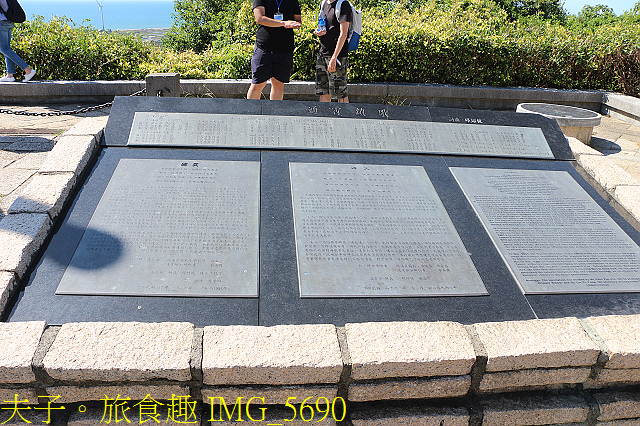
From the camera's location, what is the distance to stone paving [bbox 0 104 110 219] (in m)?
4.18

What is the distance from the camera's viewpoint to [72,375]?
1.74 meters

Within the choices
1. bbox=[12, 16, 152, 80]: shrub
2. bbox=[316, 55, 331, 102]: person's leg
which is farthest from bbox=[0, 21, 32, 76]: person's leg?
bbox=[316, 55, 331, 102]: person's leg

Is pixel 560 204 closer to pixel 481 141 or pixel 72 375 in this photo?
pixel 481 141

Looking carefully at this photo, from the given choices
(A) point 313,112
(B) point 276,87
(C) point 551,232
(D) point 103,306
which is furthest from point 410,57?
(D) point 103,306

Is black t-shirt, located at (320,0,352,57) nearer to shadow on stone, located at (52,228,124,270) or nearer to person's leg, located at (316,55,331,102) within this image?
person's leg, located at (316,55,331,102)

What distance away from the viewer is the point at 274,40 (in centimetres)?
459

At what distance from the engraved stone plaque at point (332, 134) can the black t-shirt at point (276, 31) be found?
1584 millimetres

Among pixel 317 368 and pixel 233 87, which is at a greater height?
pixel 317 368

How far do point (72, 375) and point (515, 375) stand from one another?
1738mm

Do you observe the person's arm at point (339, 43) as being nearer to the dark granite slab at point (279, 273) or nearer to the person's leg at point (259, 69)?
the person's leg at point (259, 69)

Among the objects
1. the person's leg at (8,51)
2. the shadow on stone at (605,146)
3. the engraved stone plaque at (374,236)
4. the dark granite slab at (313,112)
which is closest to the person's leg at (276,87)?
the dark granite slab at (313,112)

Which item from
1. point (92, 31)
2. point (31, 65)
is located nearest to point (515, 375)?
point (31, 65)

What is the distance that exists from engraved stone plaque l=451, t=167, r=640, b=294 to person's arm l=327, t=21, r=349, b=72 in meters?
2.39

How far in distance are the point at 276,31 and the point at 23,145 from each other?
310 centimetres
